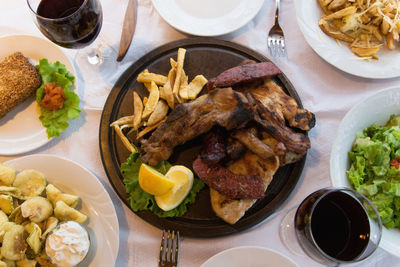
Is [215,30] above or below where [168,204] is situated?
above

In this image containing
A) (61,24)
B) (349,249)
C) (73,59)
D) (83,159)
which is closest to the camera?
(349,249)

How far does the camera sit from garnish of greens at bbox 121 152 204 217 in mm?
1867

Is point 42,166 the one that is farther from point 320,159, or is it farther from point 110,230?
point 320,159

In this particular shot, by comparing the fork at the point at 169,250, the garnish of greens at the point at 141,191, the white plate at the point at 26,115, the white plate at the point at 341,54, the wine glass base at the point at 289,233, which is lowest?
the fork at the point at 169,250

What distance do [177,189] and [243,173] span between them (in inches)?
16.5

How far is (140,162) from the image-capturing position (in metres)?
1.97

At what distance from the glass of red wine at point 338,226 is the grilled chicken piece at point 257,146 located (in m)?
0.33

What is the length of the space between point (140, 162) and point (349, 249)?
51.5 inches

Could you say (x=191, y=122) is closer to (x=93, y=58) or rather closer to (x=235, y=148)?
(x=235, y=148)

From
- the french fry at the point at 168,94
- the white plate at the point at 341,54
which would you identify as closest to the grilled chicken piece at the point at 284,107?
the white plate at the point at 341,54

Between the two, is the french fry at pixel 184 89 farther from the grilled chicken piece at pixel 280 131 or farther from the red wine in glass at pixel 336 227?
the red wine in glass at pixel 336 227

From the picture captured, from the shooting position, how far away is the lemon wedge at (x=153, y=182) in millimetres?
1754

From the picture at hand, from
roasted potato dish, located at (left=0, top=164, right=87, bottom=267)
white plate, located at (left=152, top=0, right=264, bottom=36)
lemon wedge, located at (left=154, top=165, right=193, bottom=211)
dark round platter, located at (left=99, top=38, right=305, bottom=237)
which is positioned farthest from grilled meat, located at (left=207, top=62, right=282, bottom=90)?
roasted potato dish, located at (left=0, top=164, right=87, bottom=267)

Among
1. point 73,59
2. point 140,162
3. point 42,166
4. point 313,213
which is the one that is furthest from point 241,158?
point 73,59
